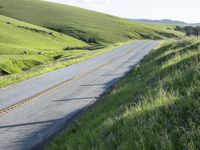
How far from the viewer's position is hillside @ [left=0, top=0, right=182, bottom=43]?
133750 millimetres

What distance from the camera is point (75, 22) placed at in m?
150

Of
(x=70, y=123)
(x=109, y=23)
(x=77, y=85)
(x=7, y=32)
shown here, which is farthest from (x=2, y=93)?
(x=109, y=23)

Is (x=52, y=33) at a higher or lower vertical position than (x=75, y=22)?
lower

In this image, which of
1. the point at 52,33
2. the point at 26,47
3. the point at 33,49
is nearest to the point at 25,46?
the point at 26,47

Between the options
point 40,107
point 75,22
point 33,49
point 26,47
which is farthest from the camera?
point 75,22

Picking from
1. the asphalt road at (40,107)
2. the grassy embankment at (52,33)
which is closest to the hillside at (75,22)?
the grassy embankment at (52,33)

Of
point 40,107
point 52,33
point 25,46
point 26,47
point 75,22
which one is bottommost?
point 52,33

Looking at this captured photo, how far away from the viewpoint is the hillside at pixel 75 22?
13375 centimetres

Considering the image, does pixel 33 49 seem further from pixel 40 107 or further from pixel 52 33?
pixel 40 107

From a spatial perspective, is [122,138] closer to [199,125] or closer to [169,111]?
[169,111]

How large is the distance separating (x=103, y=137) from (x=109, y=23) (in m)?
164

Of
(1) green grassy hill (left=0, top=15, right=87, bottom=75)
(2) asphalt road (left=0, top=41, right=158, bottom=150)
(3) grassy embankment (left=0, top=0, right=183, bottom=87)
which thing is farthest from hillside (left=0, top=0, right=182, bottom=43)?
(2) asphalt road (left=0, top=41, right=158, bottom=150)

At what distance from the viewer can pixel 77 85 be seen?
20.7 meters

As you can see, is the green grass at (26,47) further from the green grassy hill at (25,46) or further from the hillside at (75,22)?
the hillside at (75,22)
